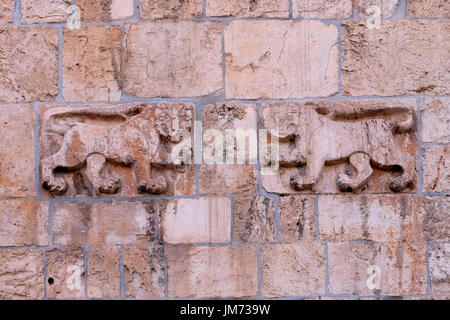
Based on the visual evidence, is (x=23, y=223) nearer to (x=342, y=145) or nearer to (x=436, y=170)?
(x=342, y=145)

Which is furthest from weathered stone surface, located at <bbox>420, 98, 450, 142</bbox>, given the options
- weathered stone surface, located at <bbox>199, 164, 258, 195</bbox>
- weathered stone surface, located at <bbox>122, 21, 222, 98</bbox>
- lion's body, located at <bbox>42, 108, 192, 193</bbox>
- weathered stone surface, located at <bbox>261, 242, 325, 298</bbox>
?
lion's body, located at <bbox>42, 108, 192, 193</bbox>

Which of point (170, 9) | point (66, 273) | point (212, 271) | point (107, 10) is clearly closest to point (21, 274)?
→ point (66, 273)

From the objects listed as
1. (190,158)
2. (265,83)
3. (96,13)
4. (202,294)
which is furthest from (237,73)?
(202,294)

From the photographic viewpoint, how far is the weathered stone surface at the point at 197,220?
15.2 feet

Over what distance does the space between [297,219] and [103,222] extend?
3.88 ft

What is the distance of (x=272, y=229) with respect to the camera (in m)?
4.65

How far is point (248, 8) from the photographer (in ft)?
15.9

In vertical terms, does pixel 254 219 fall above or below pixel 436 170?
below

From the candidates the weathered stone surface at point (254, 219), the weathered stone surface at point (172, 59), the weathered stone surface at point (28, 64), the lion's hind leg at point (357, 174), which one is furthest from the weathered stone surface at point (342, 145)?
the weathered stone surface at point (28, 64)

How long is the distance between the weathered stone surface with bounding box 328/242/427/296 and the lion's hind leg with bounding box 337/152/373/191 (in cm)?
36

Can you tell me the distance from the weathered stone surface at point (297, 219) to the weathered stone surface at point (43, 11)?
182 centimetres

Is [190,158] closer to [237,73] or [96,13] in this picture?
[237,73]

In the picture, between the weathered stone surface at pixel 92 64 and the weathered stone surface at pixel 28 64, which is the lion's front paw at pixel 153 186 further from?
the weathered stone surface at pixel 28 64

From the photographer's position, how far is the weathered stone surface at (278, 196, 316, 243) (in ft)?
15.2
